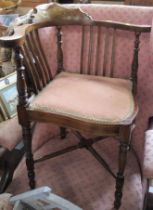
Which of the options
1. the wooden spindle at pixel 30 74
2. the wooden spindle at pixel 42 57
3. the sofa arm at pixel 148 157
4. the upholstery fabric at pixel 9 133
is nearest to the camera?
the sofa arm at pixel 148 157

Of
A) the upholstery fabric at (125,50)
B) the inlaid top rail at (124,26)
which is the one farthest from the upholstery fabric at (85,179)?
the inlaid top rail at (124,26)

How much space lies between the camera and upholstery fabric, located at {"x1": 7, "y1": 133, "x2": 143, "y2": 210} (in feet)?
4.69

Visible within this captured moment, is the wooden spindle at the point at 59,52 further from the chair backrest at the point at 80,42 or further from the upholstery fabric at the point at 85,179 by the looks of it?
the upholstery fabric at the point at 85,179

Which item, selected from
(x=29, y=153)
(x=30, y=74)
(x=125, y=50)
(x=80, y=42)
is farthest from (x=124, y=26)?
(x=29, y=153)

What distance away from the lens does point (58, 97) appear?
1.25 metres

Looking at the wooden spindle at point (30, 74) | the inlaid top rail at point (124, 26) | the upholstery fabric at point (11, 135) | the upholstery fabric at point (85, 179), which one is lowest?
the upholstery fabric at point (85, 179)

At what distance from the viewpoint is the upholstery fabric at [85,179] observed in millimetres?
1430

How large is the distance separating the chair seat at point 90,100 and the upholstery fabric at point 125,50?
0.12 metres

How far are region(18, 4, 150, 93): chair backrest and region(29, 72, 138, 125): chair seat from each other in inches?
3.6

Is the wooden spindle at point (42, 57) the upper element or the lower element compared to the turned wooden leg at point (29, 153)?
upper

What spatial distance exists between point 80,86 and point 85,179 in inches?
21.2

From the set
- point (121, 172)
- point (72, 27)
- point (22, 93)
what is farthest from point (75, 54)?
point (121, 172)

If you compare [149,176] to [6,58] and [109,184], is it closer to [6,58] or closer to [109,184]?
[109,184]

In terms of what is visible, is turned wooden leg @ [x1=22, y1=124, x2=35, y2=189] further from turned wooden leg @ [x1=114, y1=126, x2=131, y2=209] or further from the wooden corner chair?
turned wooden leg @ [x1=114, y1=126, x2=131, y2=209]
